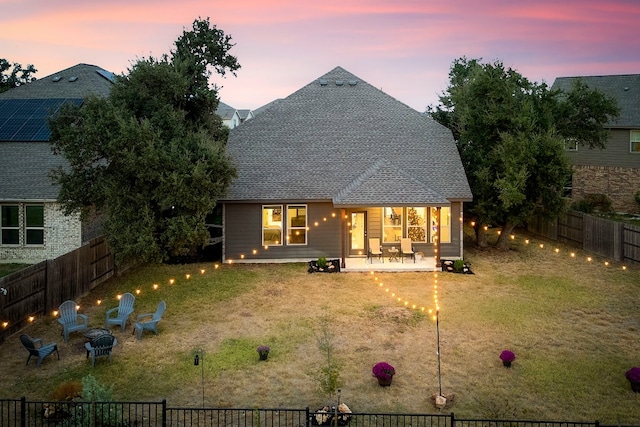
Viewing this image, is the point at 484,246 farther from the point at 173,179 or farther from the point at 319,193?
the point at 173,179

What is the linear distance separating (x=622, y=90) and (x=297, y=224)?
27354 mm

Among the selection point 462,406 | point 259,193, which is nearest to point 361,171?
point 259,193

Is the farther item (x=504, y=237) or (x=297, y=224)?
(x=504, y=237)

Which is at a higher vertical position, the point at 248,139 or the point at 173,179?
the point at 248,139

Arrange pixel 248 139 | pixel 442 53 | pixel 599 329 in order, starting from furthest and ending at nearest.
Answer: pixel 442 53 → pixel 248 139 → pixel 599 329

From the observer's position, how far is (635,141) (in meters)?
34.7

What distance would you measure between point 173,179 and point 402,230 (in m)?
10.8

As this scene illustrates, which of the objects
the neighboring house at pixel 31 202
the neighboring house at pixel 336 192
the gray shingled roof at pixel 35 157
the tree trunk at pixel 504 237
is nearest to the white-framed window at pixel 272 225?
the neighboring house at pixel 336 192

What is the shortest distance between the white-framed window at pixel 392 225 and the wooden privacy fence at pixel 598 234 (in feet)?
24.8

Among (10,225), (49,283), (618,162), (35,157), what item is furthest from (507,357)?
(618,162)

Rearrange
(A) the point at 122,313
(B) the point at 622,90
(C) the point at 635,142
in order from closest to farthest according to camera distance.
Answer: (A) the point at 122,313
(C) the point at 635,142
(B) the point at 622,90

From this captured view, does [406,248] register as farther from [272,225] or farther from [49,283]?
[49,283]

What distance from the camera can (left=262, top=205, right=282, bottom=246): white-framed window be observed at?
934 inches

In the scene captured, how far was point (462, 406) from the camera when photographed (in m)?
10.5
